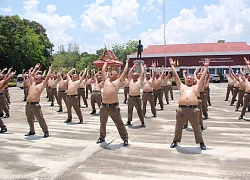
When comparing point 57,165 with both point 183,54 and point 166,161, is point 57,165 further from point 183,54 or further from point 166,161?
point 183,54

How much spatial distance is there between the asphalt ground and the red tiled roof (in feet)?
160

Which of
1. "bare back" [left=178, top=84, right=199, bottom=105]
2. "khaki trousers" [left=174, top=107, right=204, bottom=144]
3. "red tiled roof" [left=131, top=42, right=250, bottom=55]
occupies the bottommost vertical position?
"khaki trousers" [left=174, top=107, right=204, bottom=144]

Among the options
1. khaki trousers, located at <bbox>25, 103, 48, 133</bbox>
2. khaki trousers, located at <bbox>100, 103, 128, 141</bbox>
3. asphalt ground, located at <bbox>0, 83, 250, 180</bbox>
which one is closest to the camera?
asphalt ground, located at <bbox>0, 83, 250, 180</bbox>

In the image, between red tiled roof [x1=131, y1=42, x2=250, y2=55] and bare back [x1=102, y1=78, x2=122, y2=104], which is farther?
red tiled roof [x1=131, y1=42, x2=250, y2=55]

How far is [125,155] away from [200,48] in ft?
178

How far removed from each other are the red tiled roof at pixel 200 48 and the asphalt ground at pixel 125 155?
160 ft

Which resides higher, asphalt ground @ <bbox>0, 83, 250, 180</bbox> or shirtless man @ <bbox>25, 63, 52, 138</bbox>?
shirtless man @ <bbox>25, 63, 52, 138</bbox>

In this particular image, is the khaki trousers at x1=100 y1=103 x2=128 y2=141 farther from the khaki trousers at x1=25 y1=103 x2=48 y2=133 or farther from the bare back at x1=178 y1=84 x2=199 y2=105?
the khaki trousers at x1=25 y1=103 x2=48 y2=133

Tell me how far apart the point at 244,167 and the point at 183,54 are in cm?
5242

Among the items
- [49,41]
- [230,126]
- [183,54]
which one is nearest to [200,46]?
[183,54]

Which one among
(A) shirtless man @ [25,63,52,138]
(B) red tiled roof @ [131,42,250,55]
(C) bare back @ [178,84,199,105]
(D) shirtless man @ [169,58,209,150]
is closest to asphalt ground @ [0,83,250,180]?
(D) shirtless man @ [169,58,209,150]

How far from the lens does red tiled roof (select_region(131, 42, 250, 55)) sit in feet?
187

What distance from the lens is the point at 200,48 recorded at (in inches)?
2304

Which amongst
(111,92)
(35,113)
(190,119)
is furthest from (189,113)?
(35,113)
